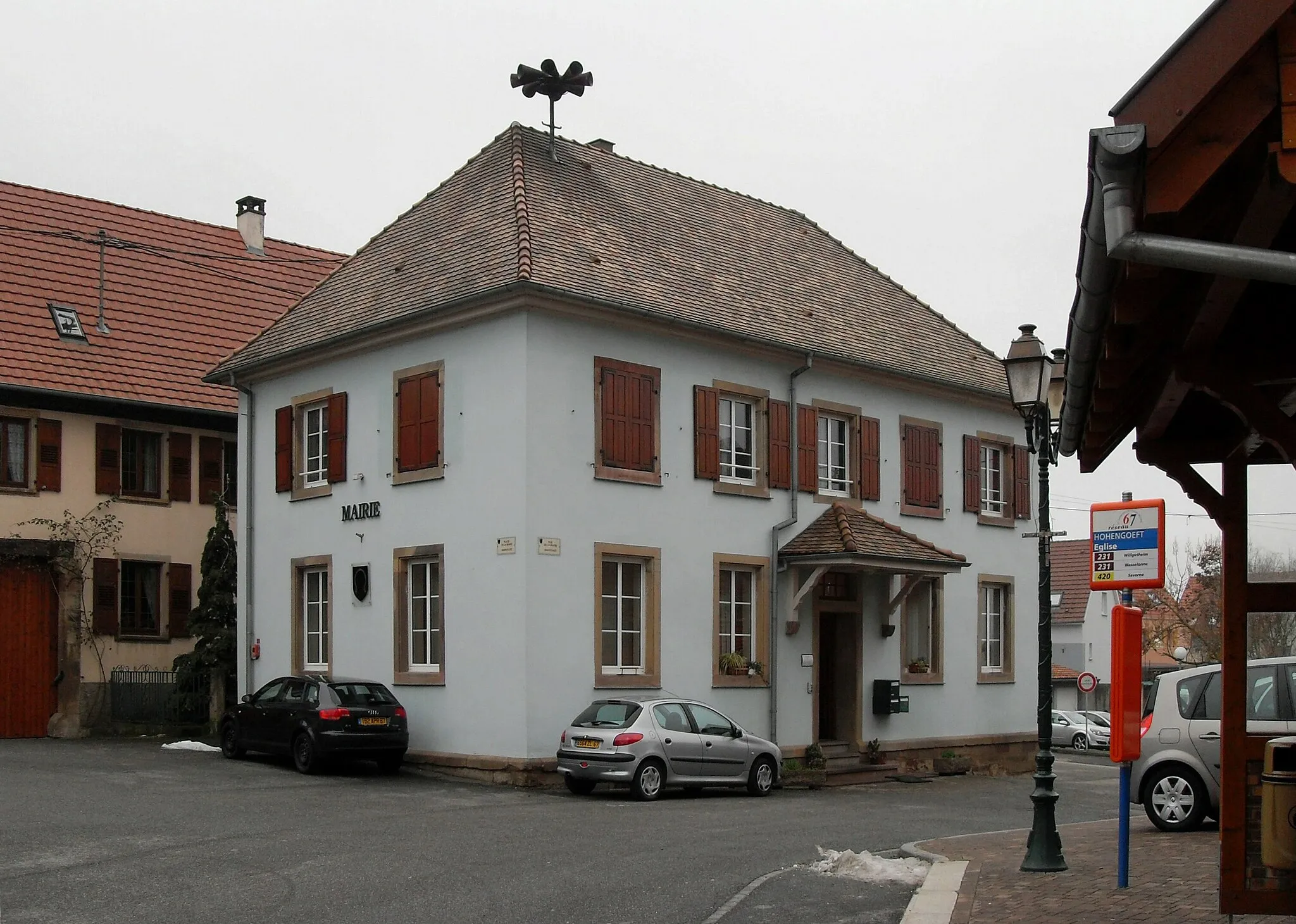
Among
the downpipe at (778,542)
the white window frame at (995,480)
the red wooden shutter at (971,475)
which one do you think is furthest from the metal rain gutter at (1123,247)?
the white window frame at (995,480)

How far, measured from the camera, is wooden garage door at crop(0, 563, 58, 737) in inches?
1137

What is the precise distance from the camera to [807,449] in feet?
87.8

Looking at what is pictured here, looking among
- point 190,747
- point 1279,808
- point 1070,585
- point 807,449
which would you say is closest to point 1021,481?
point 807,449

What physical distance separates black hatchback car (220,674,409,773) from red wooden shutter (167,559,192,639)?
878 cm

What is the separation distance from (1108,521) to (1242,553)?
10.2 ft

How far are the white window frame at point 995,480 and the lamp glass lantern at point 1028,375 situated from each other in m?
17.0

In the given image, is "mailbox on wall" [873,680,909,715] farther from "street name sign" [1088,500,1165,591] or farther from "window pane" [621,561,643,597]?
"street name sign" [1088,500,1165,591]

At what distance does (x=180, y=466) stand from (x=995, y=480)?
16445 mm

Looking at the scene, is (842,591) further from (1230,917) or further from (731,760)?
(1230,917)

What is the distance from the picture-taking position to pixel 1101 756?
46.9 meters

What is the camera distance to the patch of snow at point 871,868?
43.4 feet

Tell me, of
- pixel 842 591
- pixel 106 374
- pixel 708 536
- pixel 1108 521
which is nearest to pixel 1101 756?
pixel 842 591

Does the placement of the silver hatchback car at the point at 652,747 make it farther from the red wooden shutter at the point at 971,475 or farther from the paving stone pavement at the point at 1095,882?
the red wooden shutter at the point at 971,475

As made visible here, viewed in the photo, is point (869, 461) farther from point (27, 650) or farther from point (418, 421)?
point (27, 650)
